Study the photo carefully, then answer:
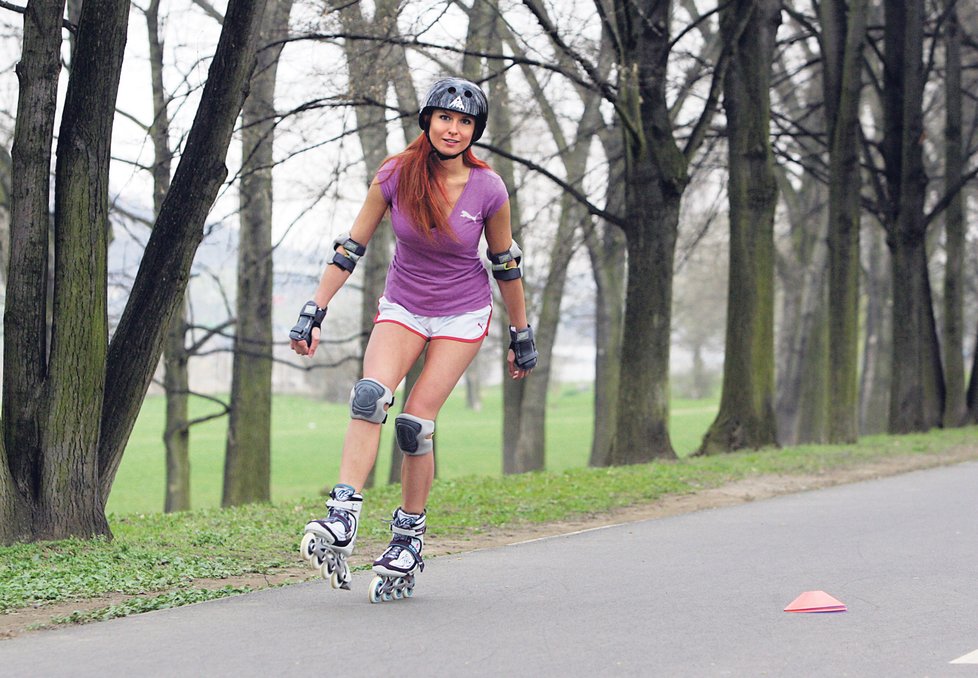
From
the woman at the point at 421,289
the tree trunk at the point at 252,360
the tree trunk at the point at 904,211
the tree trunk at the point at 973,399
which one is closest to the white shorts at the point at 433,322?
the woman at the point at 421,289

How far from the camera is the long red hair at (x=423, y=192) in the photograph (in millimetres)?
5793

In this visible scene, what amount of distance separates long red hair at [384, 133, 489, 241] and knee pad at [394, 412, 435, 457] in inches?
29.5

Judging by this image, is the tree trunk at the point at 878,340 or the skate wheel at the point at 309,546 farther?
the tree trunk at the point at 878,340

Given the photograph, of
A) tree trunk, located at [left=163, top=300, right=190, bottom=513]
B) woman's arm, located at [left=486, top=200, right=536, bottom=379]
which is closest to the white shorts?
woman's arm, located at [left=486, top=200, right=536, bottom=379]

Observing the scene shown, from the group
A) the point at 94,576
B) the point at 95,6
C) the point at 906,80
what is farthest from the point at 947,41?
the point at 94,576

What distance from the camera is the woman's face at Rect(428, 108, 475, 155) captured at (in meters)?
5.85

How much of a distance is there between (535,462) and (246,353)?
9.24m

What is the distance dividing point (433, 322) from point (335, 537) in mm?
1086

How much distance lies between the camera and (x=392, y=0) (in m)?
13.4

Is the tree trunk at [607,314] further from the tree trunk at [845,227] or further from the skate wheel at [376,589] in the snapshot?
the skate wheel at [376,589]

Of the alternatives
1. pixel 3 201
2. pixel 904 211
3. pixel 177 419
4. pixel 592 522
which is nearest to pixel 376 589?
pixel 592 522

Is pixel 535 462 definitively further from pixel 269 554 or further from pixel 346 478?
pixel 346 478

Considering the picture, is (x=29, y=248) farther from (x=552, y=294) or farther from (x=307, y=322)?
(x=552, y=294)

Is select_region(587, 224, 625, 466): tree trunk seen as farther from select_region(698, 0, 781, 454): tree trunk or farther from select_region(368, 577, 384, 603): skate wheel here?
select_region(368, 577, 384, 603): skate wheel
